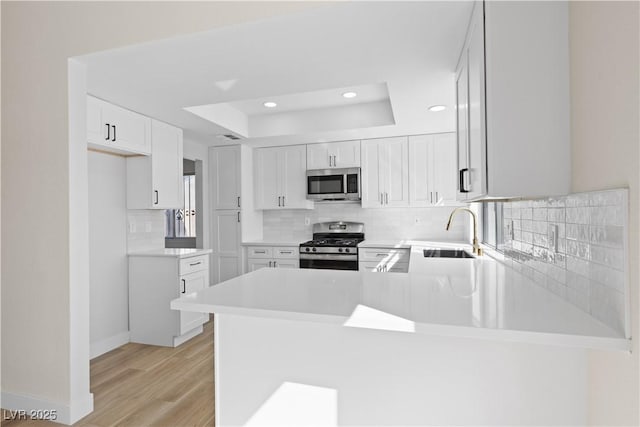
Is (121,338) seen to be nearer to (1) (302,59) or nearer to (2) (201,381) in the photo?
(2) (201,381)

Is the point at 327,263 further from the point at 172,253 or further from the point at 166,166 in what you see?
the point at 166,166

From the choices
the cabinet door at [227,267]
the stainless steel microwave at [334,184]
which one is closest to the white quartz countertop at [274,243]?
the cabinet door at [227,267]

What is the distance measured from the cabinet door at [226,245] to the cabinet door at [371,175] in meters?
1.76

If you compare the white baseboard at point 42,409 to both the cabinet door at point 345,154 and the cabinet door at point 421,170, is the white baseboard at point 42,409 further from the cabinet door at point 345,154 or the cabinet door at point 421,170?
the cabinet door at point 421,170

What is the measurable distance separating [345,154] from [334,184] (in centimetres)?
42

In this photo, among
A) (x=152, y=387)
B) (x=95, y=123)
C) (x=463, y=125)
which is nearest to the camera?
(x=463, y=125)

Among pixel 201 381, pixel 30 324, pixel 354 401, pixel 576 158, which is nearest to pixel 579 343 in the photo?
pixel 576 158

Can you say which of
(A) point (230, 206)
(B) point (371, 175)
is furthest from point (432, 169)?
(A) point (230, 206)

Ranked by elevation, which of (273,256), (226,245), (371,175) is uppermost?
(371,175)

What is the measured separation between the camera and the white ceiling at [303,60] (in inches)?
70.2

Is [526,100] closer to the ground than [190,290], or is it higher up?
higher up

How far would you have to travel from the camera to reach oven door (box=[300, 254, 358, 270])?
13.9 ft

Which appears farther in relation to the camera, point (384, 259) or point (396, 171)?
point (396, 171)

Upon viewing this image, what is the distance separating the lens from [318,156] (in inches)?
182
